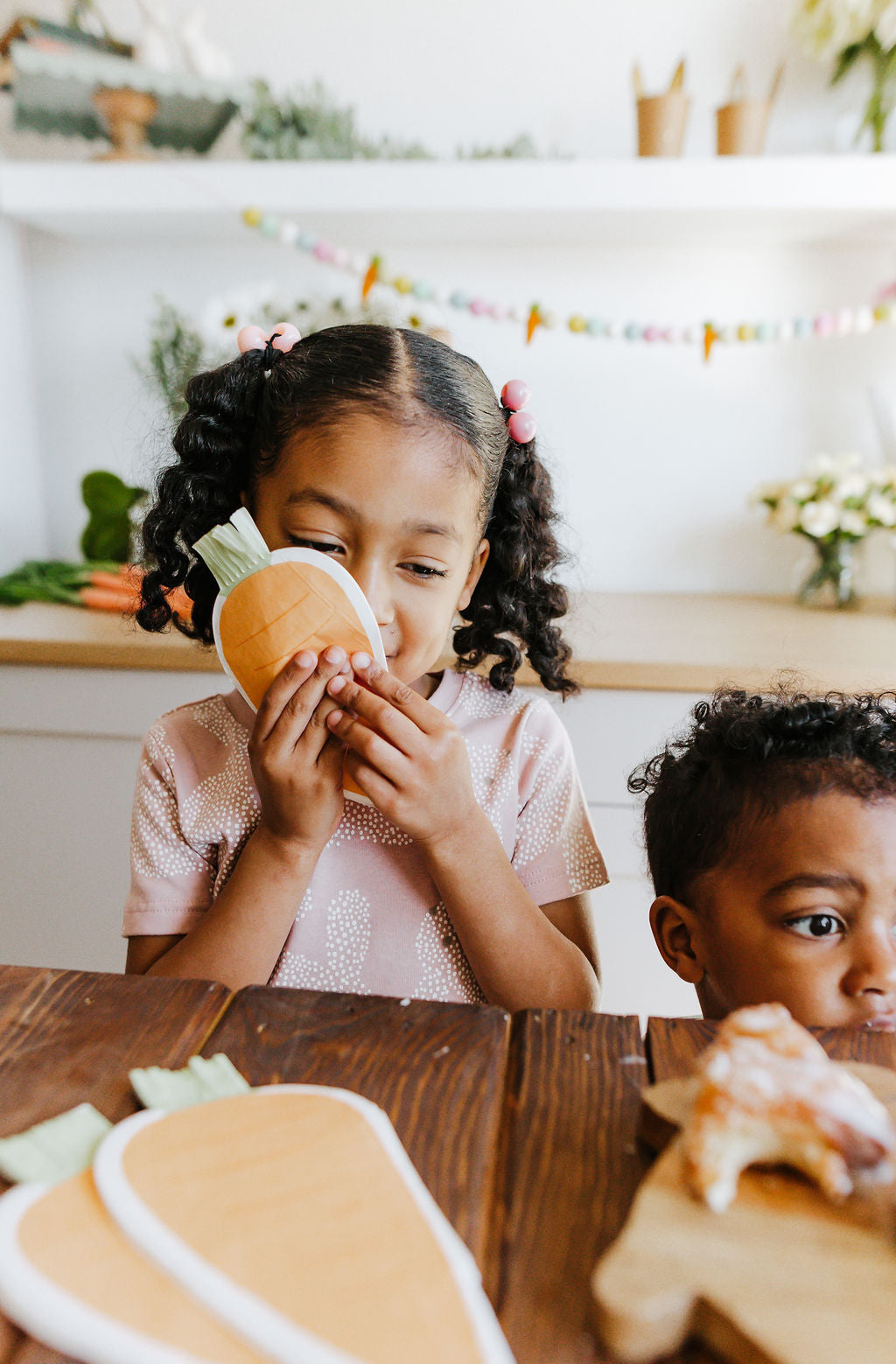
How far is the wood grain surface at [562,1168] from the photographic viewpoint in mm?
330

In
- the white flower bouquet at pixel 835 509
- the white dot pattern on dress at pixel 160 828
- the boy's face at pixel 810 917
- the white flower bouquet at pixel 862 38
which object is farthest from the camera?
the white flower bouquet at pixel 835 509

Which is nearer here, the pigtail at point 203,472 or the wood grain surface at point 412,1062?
the wood grain surface at point 412,1062

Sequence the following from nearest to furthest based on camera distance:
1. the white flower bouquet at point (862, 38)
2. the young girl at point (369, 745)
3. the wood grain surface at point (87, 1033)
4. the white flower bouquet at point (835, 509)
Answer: the wood grain surface at point (87, 1033), the young girl at point (369, 745), the white flower bouquet at point (862, 38), the white flower bouquet at point (835, 509)

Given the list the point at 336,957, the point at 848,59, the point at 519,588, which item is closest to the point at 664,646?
the point at 519,588

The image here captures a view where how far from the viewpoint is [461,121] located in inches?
78.2

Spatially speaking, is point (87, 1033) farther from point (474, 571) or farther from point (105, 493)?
point (105, 493)

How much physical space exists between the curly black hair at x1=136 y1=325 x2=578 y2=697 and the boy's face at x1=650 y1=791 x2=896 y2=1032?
353 millimetres

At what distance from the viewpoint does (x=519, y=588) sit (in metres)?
1.09

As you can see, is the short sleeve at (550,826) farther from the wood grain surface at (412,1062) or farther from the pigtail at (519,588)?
the wood grain surface at (412,1062)

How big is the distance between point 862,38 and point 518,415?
134 cm

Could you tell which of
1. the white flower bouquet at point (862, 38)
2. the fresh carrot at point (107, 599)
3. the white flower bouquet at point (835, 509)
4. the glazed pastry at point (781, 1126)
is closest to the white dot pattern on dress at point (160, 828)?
the glazed pastry at point (781, 1126)

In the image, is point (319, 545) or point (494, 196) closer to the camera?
point (319, 545)

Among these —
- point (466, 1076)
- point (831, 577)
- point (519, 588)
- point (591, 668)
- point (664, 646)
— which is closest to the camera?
point (466, 1076)

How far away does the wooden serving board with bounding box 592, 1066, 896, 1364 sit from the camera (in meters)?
0.30
